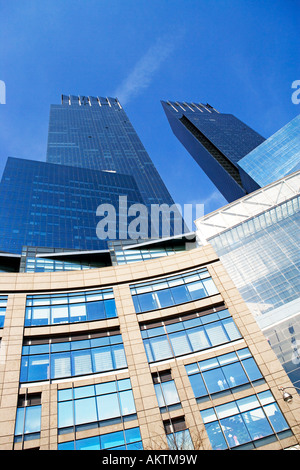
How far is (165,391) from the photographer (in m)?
23.7

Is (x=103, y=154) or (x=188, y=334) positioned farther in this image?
(x=103, y=154)

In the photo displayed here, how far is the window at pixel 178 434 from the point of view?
21.0m

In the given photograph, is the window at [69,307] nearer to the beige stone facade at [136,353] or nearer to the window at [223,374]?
the beige stone facade at [136,353]

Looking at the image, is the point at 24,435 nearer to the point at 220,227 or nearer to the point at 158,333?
the point at 158,333

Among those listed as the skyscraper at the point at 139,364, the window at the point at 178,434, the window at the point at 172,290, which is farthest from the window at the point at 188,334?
the window at the point at 178,434

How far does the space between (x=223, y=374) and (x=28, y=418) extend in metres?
13.2

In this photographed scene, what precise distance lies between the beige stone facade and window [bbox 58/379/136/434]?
0.38 meters

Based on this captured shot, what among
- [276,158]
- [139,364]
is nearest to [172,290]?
[139,364]

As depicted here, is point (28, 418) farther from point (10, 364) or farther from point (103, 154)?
point (103, 154)

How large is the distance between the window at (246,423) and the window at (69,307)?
1061cm

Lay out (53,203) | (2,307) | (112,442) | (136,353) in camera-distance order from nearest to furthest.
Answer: (112,442), (136,353), (2,307), (53,203)

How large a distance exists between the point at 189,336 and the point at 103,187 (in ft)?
355

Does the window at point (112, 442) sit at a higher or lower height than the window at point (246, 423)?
higher

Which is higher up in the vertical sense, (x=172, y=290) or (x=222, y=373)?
(x=172, y=290)
